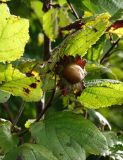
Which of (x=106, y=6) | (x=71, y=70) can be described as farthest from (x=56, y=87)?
(x=106, y=6)

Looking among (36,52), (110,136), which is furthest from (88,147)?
(36,52)

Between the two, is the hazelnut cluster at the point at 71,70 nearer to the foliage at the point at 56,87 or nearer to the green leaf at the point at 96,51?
the foliage at the point at 56,87

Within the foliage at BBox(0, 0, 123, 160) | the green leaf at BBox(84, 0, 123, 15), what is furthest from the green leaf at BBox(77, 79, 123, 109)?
the green leaf at BBox(84, 0, 123, 15)

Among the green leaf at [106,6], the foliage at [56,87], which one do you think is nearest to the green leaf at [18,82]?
the foliage at [56,87]

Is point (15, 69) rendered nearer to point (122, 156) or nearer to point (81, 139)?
point (81, 139)

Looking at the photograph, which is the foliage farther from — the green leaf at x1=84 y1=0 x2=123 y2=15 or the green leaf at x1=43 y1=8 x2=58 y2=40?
the green leaf at x1=43 y1=8 x2=58 y2=40
